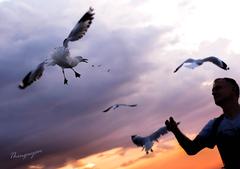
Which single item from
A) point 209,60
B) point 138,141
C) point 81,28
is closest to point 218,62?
point 209,60

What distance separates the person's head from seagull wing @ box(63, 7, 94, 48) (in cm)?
1315

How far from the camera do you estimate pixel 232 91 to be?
348 inches

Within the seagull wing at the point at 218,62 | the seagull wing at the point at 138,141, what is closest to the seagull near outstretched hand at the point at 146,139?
the seagull wing at the point at 138,141

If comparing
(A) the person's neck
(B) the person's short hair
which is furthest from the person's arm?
(B) the person's short hair

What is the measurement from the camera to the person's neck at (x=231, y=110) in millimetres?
8750

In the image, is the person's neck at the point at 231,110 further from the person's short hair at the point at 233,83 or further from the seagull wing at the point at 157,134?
the seagull wing at the point at 157,134

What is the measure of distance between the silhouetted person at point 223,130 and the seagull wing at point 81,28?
13163 millimetres

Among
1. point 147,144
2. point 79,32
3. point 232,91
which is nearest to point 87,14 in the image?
point 79,32

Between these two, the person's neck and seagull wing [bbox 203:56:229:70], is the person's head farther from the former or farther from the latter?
seagull wing [bbox 203:56:229:70]

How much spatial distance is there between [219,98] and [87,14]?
16.6 m

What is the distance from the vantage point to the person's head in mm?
8703

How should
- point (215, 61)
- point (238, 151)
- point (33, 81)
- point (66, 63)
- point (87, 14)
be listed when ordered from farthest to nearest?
point (87, 14) < point (33, 81) < point (66, 63) < point (215, 61) < point (238, 151)

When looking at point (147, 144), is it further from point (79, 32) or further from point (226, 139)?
point (226, 139)

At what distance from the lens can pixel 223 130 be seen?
28.4 feet
